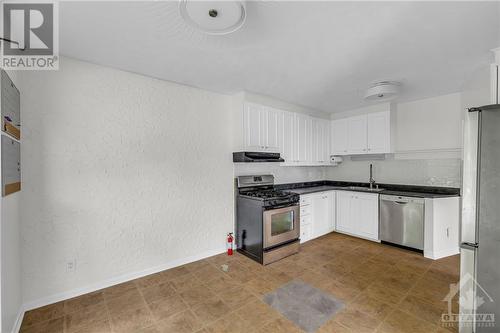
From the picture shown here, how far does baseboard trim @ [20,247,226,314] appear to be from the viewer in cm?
220

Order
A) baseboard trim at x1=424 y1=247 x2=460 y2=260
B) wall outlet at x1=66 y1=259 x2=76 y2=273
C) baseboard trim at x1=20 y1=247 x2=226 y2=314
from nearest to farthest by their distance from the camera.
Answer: baseboard trim at x1=20 y1=247 x2=226 y2=314 < wall outlet at x1=66 y1=259 x2=76 y2=273 < baseboard trim at x1=424 y1=247 x2=460 y2=260

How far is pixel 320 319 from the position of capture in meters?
2.00

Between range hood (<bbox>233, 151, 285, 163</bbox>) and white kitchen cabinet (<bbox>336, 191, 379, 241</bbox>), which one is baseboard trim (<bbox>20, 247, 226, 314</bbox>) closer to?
range hood (<bbox>233, 151, 285, 163</bbox>)

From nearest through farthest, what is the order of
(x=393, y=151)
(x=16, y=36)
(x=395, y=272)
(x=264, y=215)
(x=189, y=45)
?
(x=16, y=36)
(x=189, y=45)
(x=395, y=272)
(x=264, y=215)
(x=393, y=151)

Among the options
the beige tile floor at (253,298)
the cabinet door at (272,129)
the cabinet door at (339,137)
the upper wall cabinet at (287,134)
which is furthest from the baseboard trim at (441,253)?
the cabinet door at (272,129)

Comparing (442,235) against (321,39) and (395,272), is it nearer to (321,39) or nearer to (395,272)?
(395,272)

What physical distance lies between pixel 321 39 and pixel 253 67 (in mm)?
888

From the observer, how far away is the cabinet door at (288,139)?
13.4 ft

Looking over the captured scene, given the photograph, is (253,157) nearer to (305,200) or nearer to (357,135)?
(305,200)

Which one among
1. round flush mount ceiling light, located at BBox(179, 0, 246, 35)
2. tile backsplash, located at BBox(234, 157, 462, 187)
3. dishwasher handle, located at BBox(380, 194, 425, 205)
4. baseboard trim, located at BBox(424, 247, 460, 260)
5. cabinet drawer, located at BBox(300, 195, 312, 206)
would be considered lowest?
baseboard trim, located at BBox(424, 247, 460, 260)

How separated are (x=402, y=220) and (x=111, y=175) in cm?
445

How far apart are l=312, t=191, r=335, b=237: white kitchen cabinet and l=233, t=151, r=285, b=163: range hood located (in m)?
1.22

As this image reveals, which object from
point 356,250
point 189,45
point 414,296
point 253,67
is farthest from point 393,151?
point 189,45

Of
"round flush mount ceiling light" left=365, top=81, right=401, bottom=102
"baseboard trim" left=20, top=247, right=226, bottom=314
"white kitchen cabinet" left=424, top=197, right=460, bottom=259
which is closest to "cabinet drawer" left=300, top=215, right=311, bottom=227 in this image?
"baseboard trim" left=20, top=247, right=226, bottom=314
